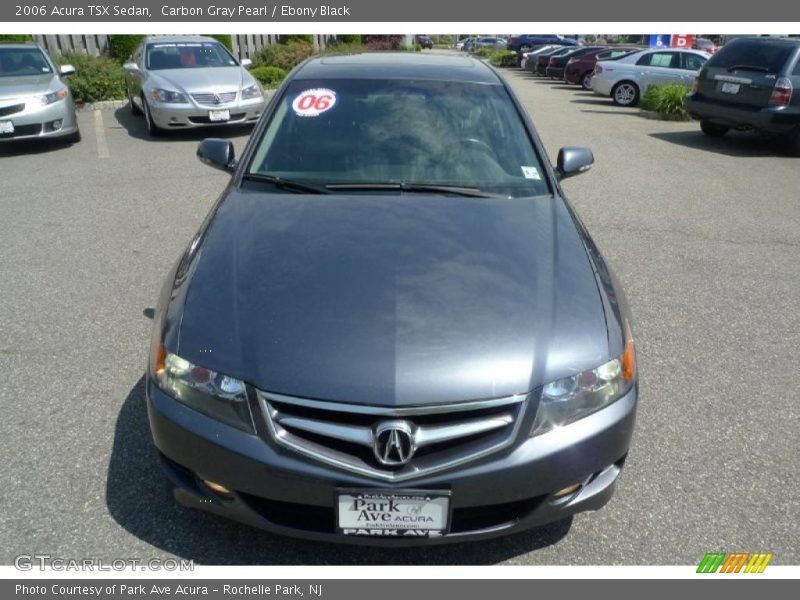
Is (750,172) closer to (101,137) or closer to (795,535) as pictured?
(795,535)

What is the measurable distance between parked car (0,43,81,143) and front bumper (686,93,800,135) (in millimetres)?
9977

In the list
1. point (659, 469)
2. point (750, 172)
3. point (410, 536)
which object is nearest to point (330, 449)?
point (410, 536)

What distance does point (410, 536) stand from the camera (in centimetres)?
229

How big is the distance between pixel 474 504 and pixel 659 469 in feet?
4.18

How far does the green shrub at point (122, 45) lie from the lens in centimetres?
1844

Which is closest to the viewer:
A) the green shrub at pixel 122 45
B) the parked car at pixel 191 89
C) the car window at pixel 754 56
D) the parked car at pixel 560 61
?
the car window at pixel 754 56

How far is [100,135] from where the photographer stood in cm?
1173

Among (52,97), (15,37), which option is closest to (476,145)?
(52,97)

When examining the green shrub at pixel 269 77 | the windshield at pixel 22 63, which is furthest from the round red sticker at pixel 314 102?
the green shrub at pixel 269 77

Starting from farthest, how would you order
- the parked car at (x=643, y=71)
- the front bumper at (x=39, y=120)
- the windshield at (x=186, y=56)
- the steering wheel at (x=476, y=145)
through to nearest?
1. the parked car at (x=643, y=71)
2. the windshield at (x=186, y=56)
3. the front bumper at (x=39, y=120)
4. the steering wheel at (x=476, y=145)

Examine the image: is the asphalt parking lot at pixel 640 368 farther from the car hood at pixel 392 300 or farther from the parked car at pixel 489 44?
the parked car at pixel 489 44

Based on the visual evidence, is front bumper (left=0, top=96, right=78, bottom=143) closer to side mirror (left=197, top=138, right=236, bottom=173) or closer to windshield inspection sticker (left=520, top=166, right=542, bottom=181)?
side mirror (left=197, top=138, right=236, bottom=173)

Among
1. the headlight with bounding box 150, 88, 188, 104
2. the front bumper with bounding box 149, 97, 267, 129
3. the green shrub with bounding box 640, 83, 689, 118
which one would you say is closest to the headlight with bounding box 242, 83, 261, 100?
the front bumper with bounding box 149, 97, 267, 129

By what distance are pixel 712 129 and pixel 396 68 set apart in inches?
406
